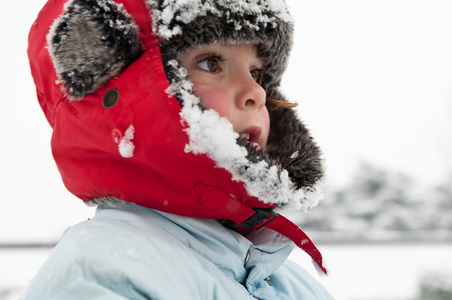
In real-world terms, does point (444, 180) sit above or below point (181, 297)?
above

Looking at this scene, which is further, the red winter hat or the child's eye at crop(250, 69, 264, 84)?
the child's eye at crop(250, 69, 264, 84)

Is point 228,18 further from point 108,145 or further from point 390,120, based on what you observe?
point 390,120

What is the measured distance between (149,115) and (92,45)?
172mm

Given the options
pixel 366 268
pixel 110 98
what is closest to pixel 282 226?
pixel 110 98

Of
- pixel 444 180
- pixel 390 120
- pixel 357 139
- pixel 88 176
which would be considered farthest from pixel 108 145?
pixel 390 120

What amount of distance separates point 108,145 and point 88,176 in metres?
0.08

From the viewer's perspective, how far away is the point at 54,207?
15.2ft

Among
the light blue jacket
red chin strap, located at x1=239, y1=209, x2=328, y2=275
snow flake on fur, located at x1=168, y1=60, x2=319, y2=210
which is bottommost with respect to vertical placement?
the light blue jacket

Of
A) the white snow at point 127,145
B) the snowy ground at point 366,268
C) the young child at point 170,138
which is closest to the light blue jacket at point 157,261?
the young child at point 170,138

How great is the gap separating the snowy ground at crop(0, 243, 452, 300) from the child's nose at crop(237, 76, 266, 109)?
1880mm

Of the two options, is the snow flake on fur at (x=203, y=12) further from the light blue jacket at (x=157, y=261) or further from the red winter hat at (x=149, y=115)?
the light blue jacket at (x=157, y=261)

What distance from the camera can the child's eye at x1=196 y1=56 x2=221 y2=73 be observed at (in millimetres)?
864

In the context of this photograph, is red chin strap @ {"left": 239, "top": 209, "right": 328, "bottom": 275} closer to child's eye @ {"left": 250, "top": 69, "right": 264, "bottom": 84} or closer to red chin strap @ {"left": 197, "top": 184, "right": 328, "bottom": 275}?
red chin strap @ {"left": 197, "top": 184, "right": 328, "bottom": 275}

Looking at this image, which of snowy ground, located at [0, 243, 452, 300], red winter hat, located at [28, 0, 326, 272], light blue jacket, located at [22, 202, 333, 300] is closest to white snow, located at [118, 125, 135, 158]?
red winter hat, located at [28, 0, 326, 272]
